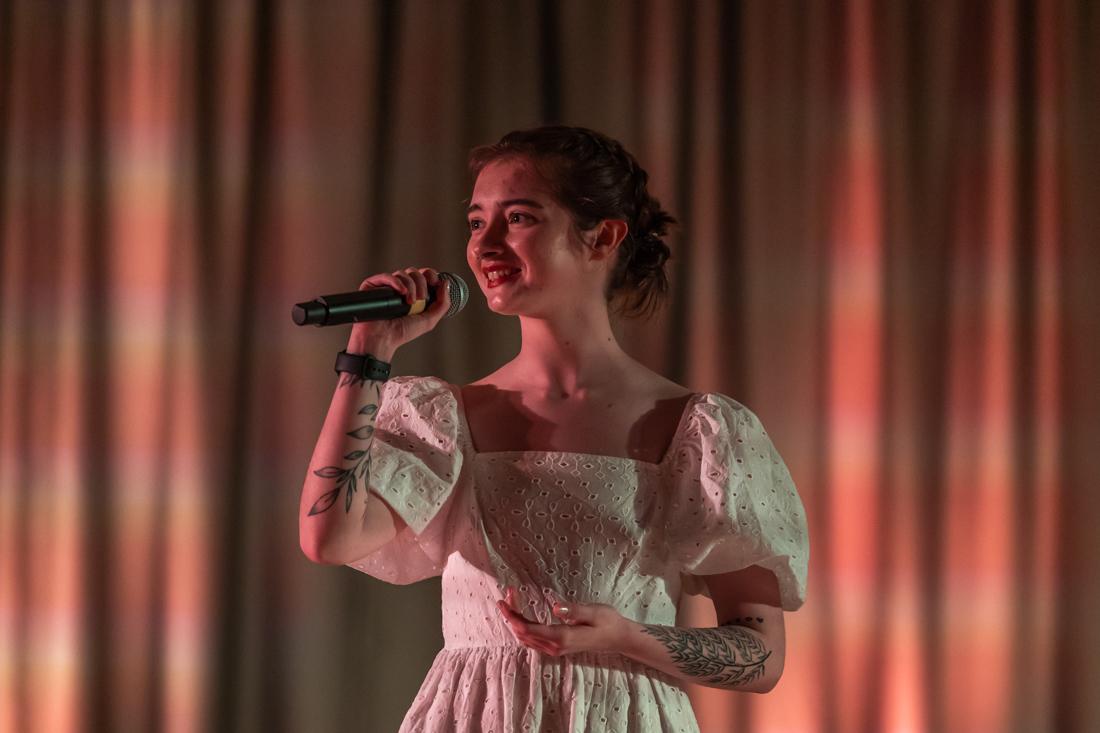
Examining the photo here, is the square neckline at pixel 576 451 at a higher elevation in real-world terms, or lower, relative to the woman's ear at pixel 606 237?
lower

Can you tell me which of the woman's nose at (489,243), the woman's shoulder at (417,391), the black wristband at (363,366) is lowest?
the woman's shoulder at (417,391)

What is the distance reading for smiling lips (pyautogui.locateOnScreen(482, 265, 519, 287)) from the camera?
5.93 ft

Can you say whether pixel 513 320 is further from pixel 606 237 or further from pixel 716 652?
pixel 716 652

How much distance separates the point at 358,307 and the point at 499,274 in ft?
1.02

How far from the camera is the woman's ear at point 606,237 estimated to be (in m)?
1.88

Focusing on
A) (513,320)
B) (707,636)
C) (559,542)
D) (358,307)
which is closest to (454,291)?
(358,307)

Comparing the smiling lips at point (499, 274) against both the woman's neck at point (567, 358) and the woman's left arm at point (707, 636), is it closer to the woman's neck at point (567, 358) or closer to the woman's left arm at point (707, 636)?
the woman's neck at point (567, 358)

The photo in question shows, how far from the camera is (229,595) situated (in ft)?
8.73

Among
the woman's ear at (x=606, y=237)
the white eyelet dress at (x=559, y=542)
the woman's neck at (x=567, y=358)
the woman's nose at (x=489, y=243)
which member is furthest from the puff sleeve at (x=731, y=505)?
the woman's nose at (x=489, y=243)

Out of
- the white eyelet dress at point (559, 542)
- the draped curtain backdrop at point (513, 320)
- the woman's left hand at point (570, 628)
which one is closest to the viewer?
the woman's left hand at point (570, 628)

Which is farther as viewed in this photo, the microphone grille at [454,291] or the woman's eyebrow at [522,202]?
the woman's eyebrow at [522,202]

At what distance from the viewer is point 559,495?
5.73ft

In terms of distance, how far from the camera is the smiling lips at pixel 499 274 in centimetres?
181

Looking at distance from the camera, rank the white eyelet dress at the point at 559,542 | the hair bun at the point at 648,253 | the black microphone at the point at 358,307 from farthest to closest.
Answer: the hair bun at the point at 648,253
the white eyelet dress at the point at 559,542
the black microphone at the point at 358,307
